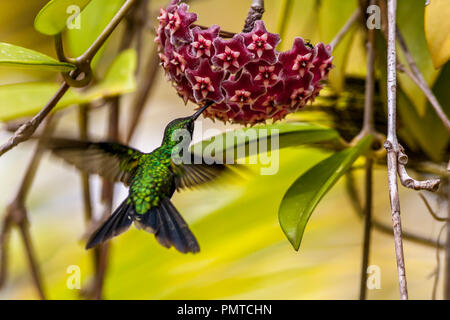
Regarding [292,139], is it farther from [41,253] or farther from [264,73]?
[41,253]

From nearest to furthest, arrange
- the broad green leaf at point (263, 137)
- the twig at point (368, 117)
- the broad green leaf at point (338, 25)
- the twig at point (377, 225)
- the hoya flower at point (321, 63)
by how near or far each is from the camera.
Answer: the hoya flower at point (321, 63)
the broad green leaf at point (263, 137)
the twig at point (368, 117)
the broad green leaf at point (338, 25)
the twig at point (377, 225)

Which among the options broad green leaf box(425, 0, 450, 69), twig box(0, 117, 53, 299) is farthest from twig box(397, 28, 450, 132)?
twig box(0, 117, 53, 299)

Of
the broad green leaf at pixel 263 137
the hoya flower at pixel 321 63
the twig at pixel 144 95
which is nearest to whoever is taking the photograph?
the hoya flower at pixel 321 63

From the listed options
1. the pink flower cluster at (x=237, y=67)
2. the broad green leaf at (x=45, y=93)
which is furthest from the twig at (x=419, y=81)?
the broad green leaf at (x=45, y=93)

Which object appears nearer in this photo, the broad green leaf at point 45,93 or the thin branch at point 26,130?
the thin branch at point 26,130

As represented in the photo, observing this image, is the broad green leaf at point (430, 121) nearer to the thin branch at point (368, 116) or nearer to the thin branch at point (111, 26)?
the thin branch at point (368, 116)

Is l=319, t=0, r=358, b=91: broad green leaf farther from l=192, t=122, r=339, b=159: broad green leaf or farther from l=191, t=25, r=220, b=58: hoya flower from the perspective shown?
l=191, t=25, r=220, b=58: hoya flower
